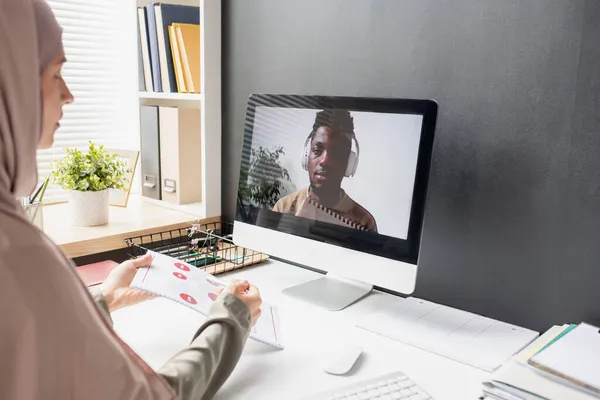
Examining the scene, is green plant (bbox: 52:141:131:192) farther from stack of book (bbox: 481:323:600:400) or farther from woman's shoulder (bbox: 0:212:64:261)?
stack of book (bbox: 481:323:600:400)

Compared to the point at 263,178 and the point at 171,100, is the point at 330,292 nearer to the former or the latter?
the point at 263,178

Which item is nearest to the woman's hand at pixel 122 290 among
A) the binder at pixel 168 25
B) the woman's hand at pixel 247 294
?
the woman's hand at pixel 247 294

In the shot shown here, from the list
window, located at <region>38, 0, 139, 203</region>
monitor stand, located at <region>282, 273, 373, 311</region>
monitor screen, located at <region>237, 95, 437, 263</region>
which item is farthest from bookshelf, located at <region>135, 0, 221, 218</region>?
monitor stand, located at <region>282, 273, 373, 311</region>

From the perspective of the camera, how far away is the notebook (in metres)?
0.91

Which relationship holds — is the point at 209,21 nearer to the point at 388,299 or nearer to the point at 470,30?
the point at 470,30

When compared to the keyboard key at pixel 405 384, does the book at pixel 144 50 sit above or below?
above

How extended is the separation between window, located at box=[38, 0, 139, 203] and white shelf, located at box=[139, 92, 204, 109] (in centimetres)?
6

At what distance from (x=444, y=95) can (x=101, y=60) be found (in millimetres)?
1420

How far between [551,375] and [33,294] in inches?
31.7

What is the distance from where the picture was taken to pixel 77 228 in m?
1.73

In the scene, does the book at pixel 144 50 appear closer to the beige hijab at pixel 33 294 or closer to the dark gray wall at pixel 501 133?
the dark gray wall at pixel 501 133

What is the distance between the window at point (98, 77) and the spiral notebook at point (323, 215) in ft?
3.39

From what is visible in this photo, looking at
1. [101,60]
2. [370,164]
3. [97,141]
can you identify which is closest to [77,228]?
[97,141]

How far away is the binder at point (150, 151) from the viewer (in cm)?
202
